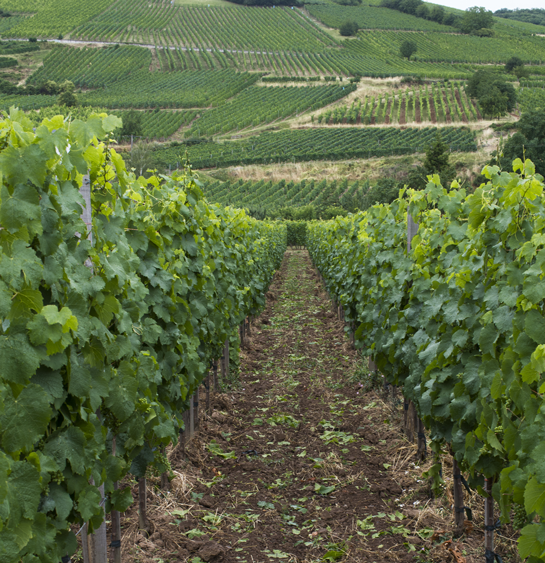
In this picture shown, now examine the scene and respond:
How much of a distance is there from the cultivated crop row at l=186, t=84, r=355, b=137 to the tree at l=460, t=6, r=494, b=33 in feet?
193

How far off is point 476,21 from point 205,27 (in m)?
62.5

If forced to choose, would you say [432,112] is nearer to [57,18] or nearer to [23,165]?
[23,165]

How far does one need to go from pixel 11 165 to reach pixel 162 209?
95.3 inches

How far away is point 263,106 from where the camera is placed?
3000 inches

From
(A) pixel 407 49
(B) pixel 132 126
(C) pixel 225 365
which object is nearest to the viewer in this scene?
(C) pixel 225 365

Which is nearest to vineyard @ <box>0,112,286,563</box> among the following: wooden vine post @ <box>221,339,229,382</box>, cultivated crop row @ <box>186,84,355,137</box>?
wooden vine post @ <box>221,339,229,382</box>

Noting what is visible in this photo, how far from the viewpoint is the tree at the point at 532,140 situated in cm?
3575

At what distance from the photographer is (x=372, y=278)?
20.7 feet

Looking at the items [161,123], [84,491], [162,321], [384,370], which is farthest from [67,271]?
[161,123]

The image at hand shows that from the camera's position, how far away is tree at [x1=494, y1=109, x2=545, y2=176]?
35750 mm

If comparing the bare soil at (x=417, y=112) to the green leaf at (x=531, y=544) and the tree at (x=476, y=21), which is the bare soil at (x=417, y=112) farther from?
the green leaf at (x=531, y=544)

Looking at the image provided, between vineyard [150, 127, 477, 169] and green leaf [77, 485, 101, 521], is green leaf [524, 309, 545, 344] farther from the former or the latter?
vineyard [150, 127, 477, 169]

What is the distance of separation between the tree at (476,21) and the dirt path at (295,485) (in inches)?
5302

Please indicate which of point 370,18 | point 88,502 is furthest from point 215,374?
point 370,18
